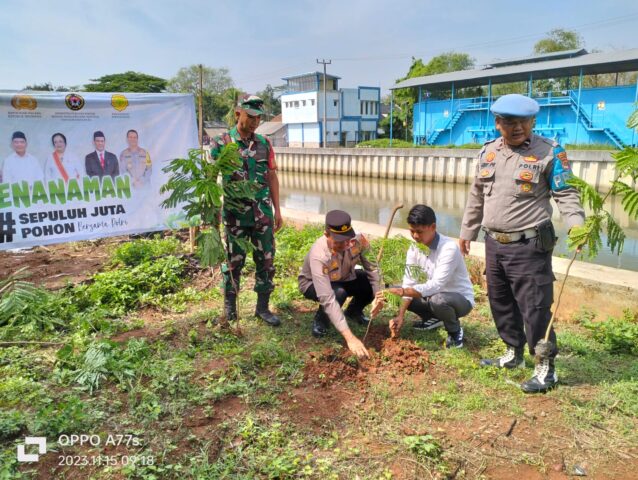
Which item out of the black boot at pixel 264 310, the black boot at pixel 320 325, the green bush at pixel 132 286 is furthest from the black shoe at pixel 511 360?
the green bush at pixel 132 286

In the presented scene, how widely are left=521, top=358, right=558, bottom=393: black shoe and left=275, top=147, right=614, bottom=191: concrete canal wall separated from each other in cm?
1485

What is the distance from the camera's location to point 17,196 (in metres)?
4.76

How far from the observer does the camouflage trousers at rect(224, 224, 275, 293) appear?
12.3 feet

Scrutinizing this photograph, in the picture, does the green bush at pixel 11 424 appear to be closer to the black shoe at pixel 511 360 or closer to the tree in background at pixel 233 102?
the tree in background at pixel 233 102

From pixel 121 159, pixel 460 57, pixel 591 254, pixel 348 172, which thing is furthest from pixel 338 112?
pixel 591 254

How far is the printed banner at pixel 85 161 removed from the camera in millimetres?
4762

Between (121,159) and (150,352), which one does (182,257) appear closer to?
(121,159)

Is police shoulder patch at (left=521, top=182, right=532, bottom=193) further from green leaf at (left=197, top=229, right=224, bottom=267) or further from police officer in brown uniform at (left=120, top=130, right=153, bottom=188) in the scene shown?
police officer in brown uniform at (left=120, top=130, right=153, bottom=188)

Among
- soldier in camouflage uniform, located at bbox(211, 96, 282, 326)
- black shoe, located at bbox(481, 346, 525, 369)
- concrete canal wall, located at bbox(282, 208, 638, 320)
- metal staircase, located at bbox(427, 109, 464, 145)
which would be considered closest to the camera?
black shoe, located at bbox(481, 346, 525, 369)

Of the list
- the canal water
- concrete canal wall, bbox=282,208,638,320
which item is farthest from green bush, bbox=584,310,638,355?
the canal water

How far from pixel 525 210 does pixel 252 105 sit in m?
2.14

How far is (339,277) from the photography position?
3.77 metres

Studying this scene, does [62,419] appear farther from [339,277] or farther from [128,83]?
[128,83]

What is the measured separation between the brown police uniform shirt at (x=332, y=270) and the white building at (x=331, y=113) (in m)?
38.0
